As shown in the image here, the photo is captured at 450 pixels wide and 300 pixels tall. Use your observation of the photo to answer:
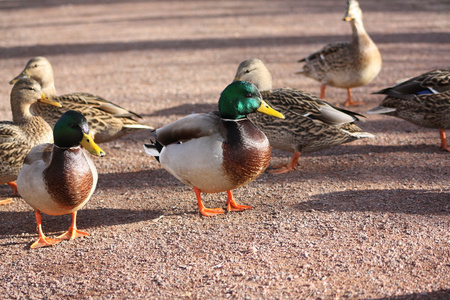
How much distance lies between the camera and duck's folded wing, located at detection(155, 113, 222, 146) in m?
4.23

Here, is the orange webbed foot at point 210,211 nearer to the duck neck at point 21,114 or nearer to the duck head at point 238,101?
the duck head at point 238,101

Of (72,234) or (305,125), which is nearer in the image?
(72,234)

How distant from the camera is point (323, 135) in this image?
5098 millimetres

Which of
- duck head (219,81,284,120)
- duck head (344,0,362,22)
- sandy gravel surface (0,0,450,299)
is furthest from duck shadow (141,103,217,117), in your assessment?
duck head (219,81,284,120)

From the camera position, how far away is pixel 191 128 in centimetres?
427

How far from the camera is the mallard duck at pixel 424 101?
552cm

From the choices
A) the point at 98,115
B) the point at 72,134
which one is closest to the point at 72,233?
the point at 72,134

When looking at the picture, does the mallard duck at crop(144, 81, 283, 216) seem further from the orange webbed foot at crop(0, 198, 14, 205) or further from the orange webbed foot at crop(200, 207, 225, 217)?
the orange webbed foot at crop(0, 198, 14, 205)

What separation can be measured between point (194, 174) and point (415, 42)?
28.9ft

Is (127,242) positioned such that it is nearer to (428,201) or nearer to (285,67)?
(428,201)

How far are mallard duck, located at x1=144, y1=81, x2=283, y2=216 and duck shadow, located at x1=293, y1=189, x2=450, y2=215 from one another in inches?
24.3

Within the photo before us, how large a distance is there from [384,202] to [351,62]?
3141 millimetres

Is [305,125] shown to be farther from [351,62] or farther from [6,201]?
[6,201]

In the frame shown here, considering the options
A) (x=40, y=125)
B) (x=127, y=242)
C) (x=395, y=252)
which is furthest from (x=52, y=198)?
(x=395, y=252)
